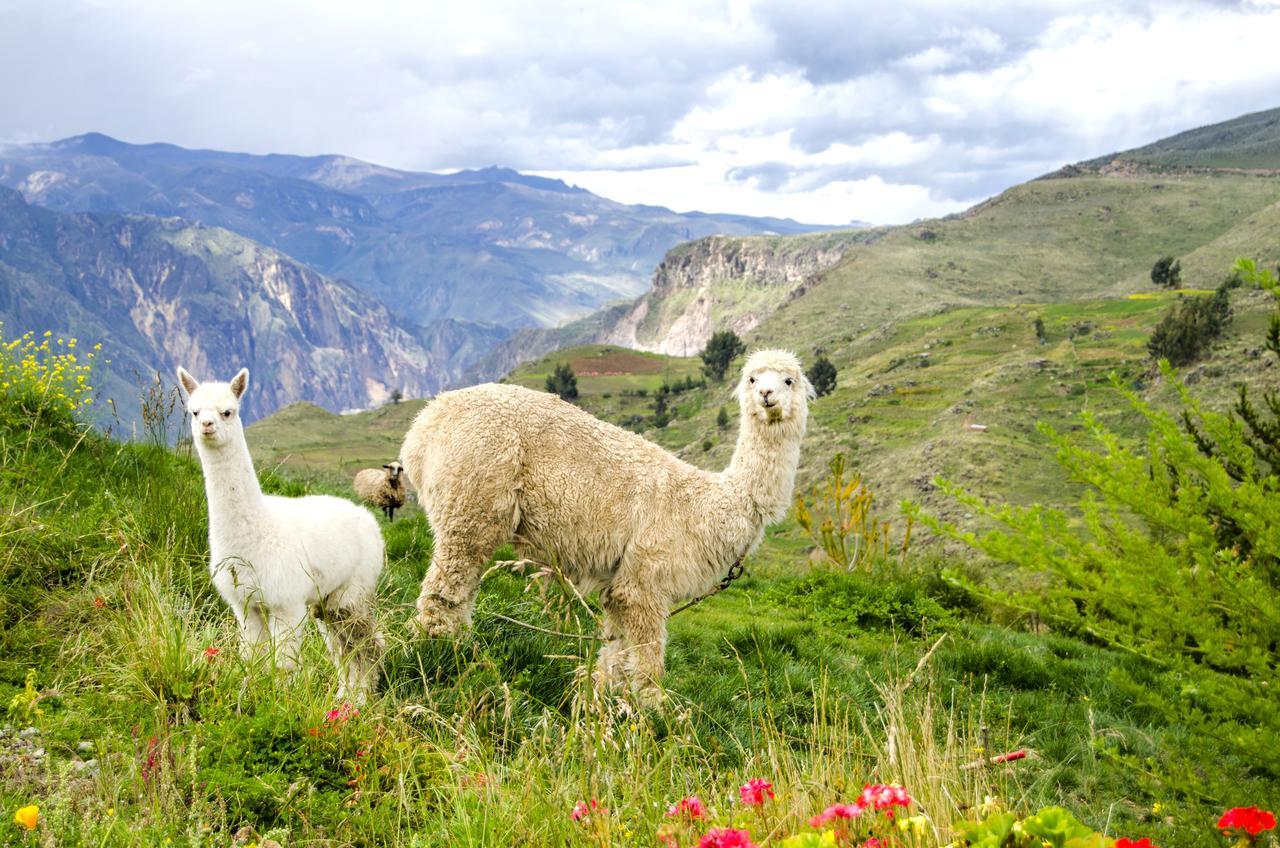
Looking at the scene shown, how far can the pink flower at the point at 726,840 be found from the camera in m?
1.97

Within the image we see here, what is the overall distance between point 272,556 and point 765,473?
11.3 ft

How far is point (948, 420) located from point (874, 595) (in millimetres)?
43456

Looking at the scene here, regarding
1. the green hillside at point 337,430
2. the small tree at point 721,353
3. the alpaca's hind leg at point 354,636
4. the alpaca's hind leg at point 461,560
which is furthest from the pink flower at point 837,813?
the small tree at point 721,353

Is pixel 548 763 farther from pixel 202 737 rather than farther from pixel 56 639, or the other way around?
pixel 56 639

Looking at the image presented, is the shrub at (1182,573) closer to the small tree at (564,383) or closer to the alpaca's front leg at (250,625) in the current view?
the alpaca's front leg at (250,625)

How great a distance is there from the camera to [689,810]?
2523 mm

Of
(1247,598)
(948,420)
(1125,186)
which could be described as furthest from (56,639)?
(1125,186)

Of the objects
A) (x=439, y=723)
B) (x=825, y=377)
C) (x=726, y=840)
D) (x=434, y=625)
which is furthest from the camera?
(x=825, y=377)

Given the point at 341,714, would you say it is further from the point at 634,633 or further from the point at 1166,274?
the point at 1166,274

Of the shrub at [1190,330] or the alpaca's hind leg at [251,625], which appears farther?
the shrub at [1190,330]

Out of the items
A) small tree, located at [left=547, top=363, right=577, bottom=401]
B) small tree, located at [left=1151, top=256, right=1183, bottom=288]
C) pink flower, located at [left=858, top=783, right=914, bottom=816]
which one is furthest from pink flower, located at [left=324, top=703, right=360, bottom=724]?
small tree, located at [left=1151, top=256, right=1183, bottom=288]

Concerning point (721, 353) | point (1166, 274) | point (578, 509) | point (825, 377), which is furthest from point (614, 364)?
point (578, 509)

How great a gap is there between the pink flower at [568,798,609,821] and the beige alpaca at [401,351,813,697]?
98.9 inches

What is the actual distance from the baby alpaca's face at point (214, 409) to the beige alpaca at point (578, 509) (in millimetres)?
1389
